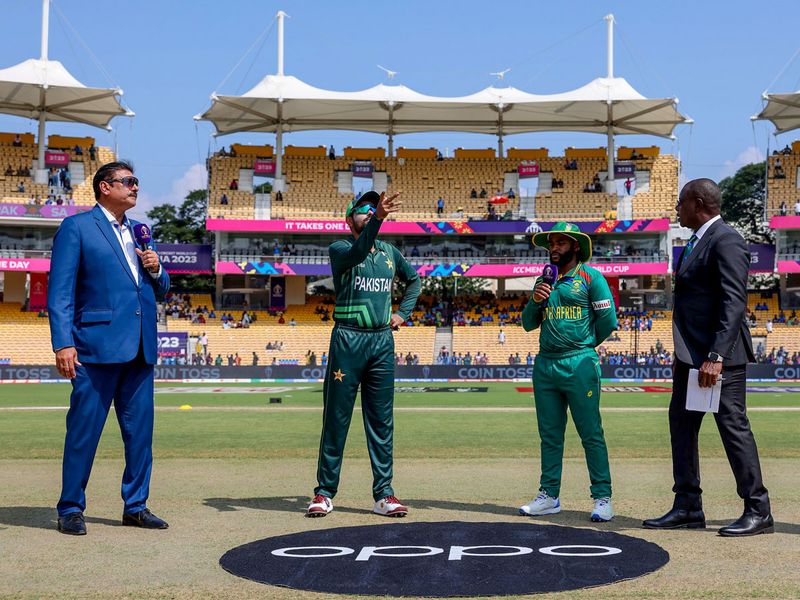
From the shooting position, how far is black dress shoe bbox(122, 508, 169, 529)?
23.0ft

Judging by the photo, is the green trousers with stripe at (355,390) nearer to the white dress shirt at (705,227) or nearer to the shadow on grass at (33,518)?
the shadow on grass at (33,518)

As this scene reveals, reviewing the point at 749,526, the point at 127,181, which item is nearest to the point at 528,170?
the point at 127,181

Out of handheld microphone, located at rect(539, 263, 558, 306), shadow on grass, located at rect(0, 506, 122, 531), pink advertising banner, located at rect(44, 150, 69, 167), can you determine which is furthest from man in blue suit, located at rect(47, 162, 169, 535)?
pink advertising banner, located at rect(44, 150, 69, 167)

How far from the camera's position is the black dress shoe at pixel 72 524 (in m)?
6.75

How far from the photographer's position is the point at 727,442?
6969mm

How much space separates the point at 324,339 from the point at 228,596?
45662mm

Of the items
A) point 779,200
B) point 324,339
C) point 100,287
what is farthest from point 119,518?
point 779,200

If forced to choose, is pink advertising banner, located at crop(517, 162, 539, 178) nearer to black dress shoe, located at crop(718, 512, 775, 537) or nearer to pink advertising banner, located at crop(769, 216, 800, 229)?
pink advertising banner, located at crop(769, 216, 800, 229)

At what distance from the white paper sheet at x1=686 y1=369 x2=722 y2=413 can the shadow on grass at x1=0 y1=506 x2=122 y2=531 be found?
425 cm

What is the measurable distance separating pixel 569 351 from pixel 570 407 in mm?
444

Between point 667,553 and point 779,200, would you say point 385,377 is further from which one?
point 779,200

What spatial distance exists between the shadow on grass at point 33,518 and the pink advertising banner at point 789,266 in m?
54.7

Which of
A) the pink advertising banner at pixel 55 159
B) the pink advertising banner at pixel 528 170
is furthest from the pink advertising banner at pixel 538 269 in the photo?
the pink advertising banner at pixel 55 159

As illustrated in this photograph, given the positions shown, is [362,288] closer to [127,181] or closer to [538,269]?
[127,181]
